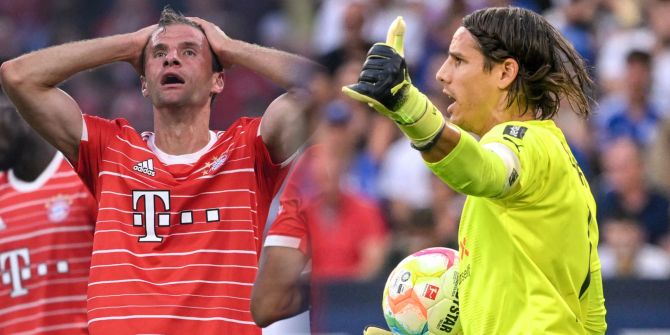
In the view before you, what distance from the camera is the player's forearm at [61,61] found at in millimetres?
4730

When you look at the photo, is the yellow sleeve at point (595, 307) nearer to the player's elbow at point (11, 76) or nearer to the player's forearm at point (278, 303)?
the player's forearm at point (278, 303)

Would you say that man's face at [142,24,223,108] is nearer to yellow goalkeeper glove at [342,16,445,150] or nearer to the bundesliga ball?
the bundesliga ball

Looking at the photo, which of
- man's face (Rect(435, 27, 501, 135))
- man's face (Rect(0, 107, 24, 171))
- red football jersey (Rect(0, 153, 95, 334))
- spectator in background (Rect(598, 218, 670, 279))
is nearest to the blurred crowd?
spectator in background (Rect(598, 218, 670, 279))

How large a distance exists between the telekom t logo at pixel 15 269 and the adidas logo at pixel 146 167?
1216 mm

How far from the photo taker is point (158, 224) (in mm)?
4703

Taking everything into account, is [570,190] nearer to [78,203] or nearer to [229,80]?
[78,203]

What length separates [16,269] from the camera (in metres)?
5.74

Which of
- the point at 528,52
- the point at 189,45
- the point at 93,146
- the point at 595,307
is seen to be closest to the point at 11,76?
the point at 93,146

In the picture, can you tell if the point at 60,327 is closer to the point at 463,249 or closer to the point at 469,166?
the point at 463,249

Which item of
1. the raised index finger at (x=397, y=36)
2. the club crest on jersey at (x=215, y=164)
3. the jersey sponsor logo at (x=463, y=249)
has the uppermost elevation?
the raised index finger at (x=397, y=36)

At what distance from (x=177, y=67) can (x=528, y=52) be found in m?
1.36

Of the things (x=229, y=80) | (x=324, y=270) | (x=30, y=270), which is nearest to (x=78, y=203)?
(x=30, y=270)

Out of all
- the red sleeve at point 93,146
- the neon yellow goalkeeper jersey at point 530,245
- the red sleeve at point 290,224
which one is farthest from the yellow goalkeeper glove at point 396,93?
the red sleeve at point 290,224

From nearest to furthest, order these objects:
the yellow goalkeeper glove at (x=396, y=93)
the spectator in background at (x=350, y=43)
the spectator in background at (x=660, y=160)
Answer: the yellow goalkeeper glove at (x=396, y=93) → the spectator in background at (x=660, y=160) → the spectator in background at (x=350, y=43)
